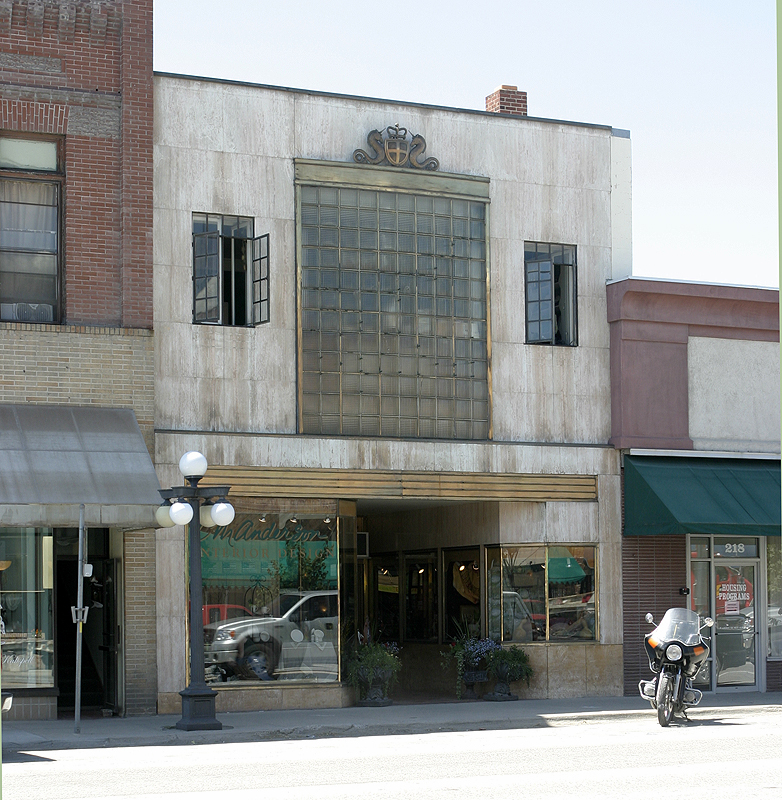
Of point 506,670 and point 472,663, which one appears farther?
point 472,663

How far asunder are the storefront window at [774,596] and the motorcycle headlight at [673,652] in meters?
5.92

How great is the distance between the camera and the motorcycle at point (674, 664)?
15.8 m

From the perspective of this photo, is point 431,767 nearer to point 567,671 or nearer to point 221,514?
point 221,514

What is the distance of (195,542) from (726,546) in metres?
9.73

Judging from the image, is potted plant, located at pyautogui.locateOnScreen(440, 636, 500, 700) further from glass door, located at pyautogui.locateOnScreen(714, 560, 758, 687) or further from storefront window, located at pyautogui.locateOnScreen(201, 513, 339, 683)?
glass door, located at pyautogui.locateOnScreen(714, 560, 758, 687)

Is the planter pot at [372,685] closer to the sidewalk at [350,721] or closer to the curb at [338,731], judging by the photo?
the sidewalk at [350,721]

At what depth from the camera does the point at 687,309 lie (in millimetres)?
20578

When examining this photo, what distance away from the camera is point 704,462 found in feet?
67.6

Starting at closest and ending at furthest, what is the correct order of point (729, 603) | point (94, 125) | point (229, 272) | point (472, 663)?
point (94, 125), point (229, 272), point (472, 663), point (729, 603)

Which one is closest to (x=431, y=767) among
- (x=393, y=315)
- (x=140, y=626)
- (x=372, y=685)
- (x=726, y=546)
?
(x=140, y=626)

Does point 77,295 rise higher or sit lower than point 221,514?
higher

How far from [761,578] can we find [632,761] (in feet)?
32.5

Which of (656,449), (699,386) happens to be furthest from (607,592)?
(699,386)

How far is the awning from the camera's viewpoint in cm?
1923
